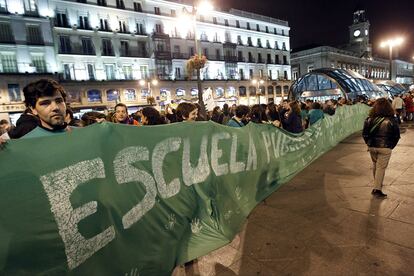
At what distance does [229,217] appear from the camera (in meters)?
3.57

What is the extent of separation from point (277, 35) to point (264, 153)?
187 feet

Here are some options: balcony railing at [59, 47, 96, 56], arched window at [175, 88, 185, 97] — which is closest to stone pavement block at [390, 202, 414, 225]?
balcony railing at [59, 47, 96, 56]

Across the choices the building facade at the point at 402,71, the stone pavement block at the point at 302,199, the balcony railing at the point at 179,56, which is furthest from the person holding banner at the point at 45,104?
the building facade at the point at 402,71

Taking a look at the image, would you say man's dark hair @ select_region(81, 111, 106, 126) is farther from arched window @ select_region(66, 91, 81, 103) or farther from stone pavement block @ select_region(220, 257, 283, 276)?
arched window @ select_region(66, 91, 81, 103)

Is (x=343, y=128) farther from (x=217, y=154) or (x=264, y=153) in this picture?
(x=217, y=154)

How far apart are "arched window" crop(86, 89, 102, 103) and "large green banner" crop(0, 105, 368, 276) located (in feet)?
106

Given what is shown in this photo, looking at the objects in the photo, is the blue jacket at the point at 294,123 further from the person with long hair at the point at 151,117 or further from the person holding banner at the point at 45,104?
the person holding banner at the point at 45,104

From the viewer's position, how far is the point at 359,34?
8012cm

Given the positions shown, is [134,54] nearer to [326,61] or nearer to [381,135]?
[381,135]

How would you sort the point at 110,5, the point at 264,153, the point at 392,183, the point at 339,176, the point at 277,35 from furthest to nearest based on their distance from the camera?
the point at 277,35 < the point at 110,5 < the point at 339,176 < the point at 392,183 < the point at 264,153

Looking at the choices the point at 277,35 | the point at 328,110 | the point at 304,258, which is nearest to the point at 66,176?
the point at 304,258

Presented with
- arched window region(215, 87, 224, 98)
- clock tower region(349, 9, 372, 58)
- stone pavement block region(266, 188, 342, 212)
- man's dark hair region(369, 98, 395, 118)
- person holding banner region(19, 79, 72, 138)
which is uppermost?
clock tower region(349, 9, 372, 58)

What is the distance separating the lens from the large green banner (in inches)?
68.1

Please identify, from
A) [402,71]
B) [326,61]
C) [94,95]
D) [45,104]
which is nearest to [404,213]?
[45,104]
